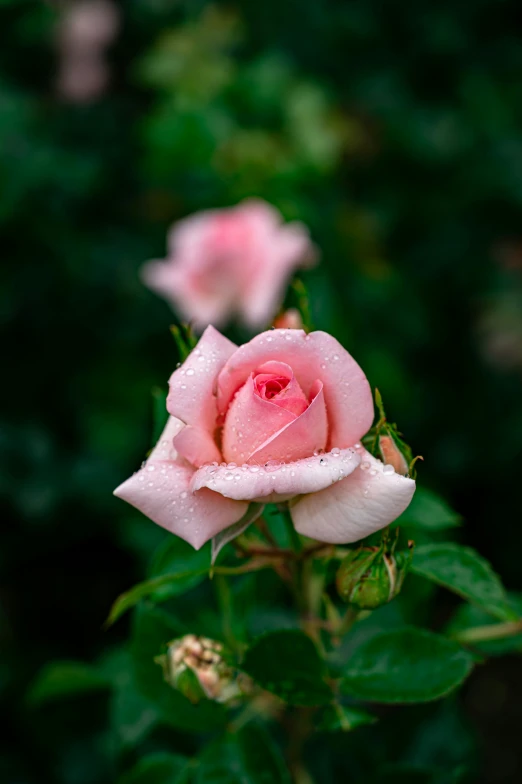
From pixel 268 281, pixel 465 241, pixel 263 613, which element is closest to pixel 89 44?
pixel 465 241

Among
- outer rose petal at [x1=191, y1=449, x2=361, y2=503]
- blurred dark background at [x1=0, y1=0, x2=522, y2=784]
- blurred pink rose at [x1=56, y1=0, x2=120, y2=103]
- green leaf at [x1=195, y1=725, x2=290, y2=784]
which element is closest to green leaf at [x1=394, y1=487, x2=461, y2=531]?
outer rose petal at [x1=191, y1=449, x2=361, y2=503]

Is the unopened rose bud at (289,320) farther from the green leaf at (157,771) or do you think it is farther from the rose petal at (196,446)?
the green leaf at (157,771)

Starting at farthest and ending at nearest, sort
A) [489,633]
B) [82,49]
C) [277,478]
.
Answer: [82,49] → [489,633] → [277,478]

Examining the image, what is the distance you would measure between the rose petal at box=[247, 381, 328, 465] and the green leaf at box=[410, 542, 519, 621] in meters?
0.14

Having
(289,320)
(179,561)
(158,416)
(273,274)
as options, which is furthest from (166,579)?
(273,274)

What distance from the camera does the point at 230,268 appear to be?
1.12 metres

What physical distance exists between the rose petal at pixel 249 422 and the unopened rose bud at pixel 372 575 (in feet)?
0.34

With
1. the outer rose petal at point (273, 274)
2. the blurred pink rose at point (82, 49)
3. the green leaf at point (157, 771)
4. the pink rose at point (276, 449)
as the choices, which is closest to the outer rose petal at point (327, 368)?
the pink rose at point (276, 449)

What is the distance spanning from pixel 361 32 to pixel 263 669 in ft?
5.56

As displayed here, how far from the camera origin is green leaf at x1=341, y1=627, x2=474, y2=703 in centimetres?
53

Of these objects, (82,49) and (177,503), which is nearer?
(177,503)

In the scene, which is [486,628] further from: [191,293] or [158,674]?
[191,293]

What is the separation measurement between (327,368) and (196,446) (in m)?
0.09

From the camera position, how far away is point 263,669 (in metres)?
0.54
